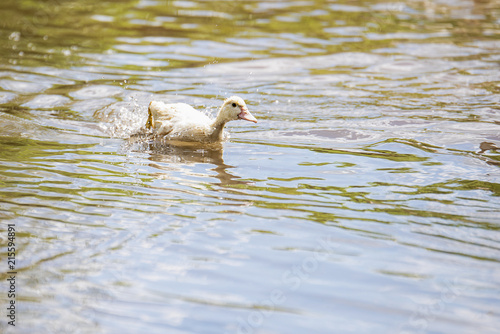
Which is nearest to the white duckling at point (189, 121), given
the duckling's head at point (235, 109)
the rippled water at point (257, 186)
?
the duckling's head at point (235, 109)

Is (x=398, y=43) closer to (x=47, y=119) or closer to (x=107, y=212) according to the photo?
(x=47, y=119)

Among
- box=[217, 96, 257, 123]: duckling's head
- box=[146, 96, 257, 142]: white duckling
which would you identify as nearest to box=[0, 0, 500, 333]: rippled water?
box=[146, 96, 257, 142]: white duckling

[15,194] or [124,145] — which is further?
[124,145]

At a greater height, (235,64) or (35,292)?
(235,64)

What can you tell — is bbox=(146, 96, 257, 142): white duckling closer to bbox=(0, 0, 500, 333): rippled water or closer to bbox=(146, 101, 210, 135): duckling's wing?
bbox=(146, 101, 210, 135): duckling's wing

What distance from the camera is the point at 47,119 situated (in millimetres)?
10766

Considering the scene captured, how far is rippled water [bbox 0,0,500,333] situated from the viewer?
18.3 feet

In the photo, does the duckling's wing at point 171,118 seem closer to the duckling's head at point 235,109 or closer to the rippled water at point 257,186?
the rippled water at point 257,186

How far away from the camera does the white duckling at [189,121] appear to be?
9.70 metres

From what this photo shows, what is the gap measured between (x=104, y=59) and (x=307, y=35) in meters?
5.00

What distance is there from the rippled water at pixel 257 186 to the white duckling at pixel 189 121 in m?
0.27

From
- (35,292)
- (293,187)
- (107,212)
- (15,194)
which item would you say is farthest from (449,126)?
(35,292)

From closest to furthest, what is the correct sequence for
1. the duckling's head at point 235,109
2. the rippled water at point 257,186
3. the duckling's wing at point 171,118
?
the rippled water at point 257,186, the duckling's head at point 235,109, the duckling's wing at point 171,118

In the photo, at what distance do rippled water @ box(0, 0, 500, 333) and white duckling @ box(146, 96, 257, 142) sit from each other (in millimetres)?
275
